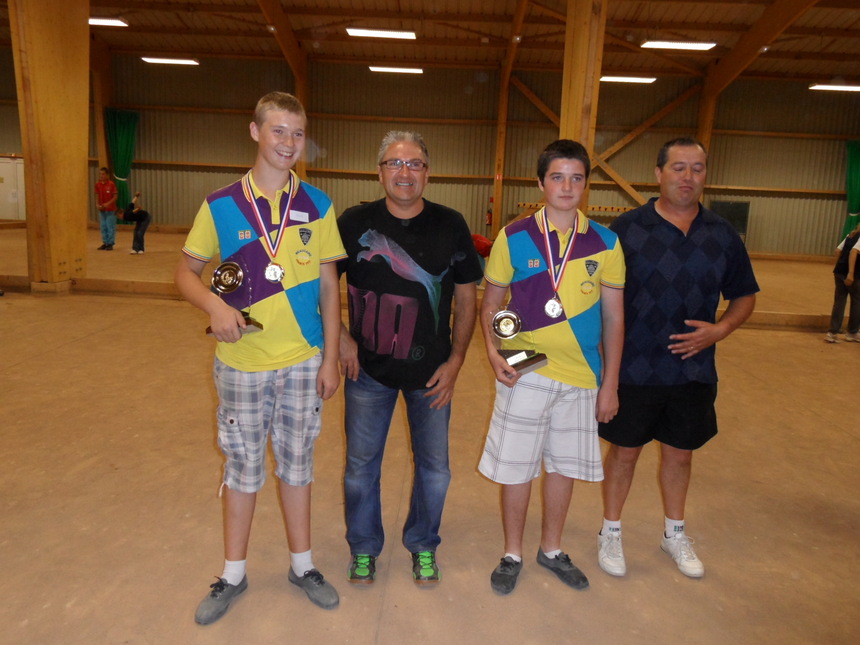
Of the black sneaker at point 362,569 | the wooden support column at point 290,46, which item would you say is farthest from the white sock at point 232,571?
the wooden support column at point 290,46

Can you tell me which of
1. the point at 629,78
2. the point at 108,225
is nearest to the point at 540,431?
the point at 108,225

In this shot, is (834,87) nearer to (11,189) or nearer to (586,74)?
(586,74)

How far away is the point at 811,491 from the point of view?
3.46 m

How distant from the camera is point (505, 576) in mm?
2441

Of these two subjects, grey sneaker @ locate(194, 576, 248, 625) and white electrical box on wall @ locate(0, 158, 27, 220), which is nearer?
grey sneaker @ locate(194, 576, 248, 625)

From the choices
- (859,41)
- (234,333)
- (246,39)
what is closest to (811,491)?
(234,333)

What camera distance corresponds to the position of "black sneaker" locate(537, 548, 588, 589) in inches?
97.1

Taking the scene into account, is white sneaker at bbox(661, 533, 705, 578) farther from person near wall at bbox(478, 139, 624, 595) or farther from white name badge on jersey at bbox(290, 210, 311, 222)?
white name badge on jersey at bbox(290, 210, 311, 222)

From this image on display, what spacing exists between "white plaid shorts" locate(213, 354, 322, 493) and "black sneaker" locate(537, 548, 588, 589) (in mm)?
1065

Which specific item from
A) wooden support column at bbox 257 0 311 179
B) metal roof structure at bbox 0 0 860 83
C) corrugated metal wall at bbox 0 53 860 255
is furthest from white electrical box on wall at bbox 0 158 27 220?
wooden support column at bbox 257 0 311 179

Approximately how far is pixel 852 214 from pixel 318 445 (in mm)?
19030

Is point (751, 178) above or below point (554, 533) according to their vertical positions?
above

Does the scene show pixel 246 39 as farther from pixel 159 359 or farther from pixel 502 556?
pixel 502 556

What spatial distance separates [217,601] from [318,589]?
0.35 meters
